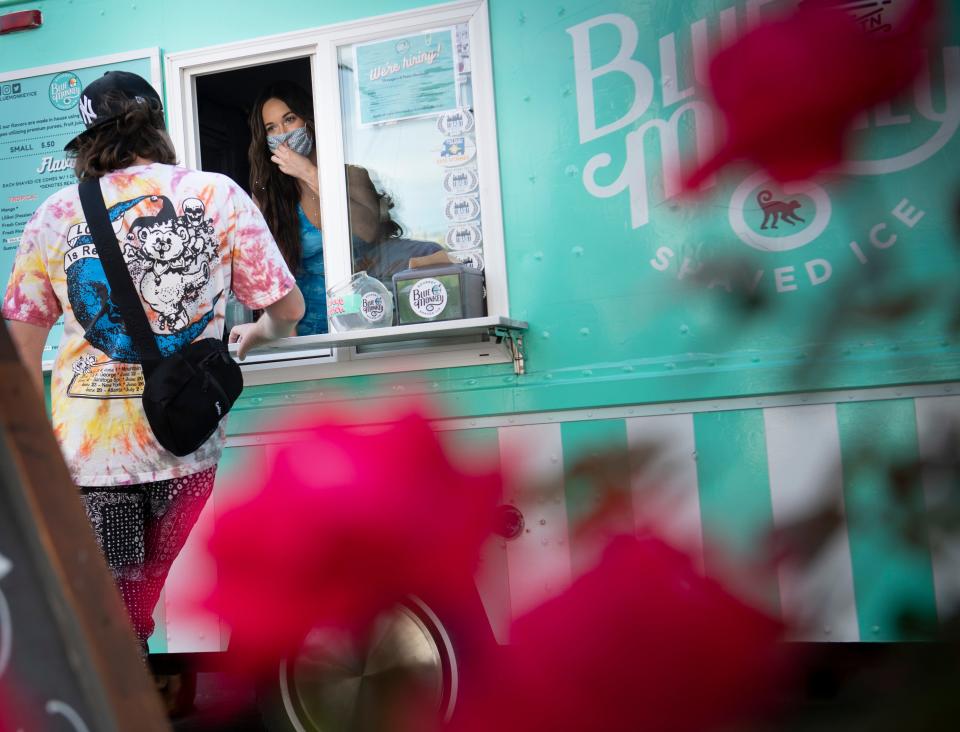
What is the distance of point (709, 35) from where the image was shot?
1.02 feet

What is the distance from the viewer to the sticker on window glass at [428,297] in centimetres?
240

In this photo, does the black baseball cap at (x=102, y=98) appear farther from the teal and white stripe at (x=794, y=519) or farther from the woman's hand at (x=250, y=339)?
the teal and white stripe at (x=794, y=519)

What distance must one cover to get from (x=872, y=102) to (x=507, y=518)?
0.20 meters

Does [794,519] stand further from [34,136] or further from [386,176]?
[34,136]

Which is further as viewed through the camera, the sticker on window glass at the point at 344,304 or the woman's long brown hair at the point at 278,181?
the woman's long brown hair at the point at 278,181

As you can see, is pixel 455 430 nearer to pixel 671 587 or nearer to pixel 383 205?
pixel 671 587

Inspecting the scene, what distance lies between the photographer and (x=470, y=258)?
8.29ft

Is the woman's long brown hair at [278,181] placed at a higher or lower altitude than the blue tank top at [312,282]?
higher

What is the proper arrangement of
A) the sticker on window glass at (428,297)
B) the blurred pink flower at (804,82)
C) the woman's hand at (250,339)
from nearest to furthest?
the blurred pink flower at (804,82), the woman's hand at (250,339), the sticker on window glass at (428,297)

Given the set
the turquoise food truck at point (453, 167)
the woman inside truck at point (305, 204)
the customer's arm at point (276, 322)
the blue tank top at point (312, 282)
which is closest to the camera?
the customer's arm at point (276, 322)

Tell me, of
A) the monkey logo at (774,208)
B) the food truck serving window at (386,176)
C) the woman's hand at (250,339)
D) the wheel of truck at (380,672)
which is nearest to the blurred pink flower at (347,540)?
the wheel of truck at (380,672)

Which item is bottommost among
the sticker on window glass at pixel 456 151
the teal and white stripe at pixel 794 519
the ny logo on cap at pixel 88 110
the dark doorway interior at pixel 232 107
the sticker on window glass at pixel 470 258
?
the teal and white stripe at pixel 794 519

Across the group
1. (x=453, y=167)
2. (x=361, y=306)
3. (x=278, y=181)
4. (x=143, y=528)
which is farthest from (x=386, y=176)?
(x=143, y=528)

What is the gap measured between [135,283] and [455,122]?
4.10ft
